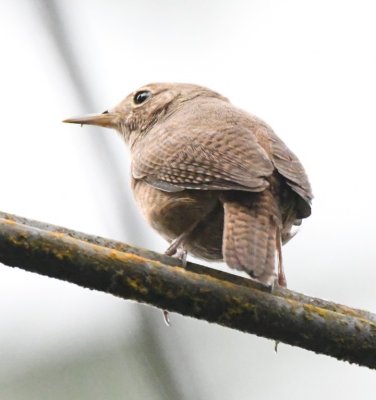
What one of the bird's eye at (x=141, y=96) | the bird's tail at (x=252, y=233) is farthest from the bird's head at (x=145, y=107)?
the bird's tail at (x=252, y=233)

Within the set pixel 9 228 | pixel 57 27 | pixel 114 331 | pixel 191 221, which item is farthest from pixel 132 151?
pixel 9 228

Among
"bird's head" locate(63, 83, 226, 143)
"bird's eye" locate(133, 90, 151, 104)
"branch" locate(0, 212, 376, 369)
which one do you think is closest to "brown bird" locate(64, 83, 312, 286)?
"branch" locate(0, 212, 376, 369)

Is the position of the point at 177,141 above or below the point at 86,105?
below

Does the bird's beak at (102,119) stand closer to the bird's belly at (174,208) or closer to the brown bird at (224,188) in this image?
the brown bird at (224,188)

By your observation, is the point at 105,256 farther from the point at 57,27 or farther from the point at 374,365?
the point at 374,365

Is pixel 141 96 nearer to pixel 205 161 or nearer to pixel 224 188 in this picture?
pixel 205 161

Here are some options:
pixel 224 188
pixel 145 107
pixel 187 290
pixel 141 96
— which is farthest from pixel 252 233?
pixel 141 96

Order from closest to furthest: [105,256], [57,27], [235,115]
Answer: [105,256] < [57,27] < [235,115]
